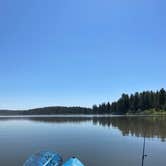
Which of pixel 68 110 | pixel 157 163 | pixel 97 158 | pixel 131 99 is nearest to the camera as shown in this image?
pixel 157 163

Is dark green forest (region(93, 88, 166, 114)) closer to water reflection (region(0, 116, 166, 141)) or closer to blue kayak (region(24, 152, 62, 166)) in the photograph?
water reflection (region(0, 116, 166, 141))

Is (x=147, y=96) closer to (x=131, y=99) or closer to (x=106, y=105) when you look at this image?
(x=131, y=99)

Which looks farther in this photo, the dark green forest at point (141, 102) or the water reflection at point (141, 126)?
the dark green forest at point (141, 102)

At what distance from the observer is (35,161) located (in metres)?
12.0

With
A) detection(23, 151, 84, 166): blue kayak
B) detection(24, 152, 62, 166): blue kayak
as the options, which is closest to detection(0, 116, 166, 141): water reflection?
detection(23, 151, 84, 166): blue kayak

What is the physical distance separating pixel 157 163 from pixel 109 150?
180 inches

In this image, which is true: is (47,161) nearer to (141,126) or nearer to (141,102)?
(141,126)

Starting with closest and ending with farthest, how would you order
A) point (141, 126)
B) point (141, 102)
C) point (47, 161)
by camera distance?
point (47, 161) < point (141, 126) < point (141, 102)

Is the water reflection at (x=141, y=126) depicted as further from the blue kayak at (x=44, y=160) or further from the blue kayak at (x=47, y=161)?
the blue kayak at (x=44, y=160)

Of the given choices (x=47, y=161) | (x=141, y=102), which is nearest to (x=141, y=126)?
(x=47, y=161)

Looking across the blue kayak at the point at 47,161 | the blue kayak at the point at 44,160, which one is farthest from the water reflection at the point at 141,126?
the blue kayak at the point at 44,160

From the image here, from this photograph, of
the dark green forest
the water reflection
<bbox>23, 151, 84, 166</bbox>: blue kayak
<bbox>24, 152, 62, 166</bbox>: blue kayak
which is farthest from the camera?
the dark green forest

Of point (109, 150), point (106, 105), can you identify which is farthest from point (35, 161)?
point (106, 105)

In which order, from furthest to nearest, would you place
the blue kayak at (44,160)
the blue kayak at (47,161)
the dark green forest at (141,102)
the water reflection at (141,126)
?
1. the dark green forest at (141,102)
2. the water reflection at (141,126)
3. the blue kayak at (44,160)
4. the blue kayak at (47,161)
